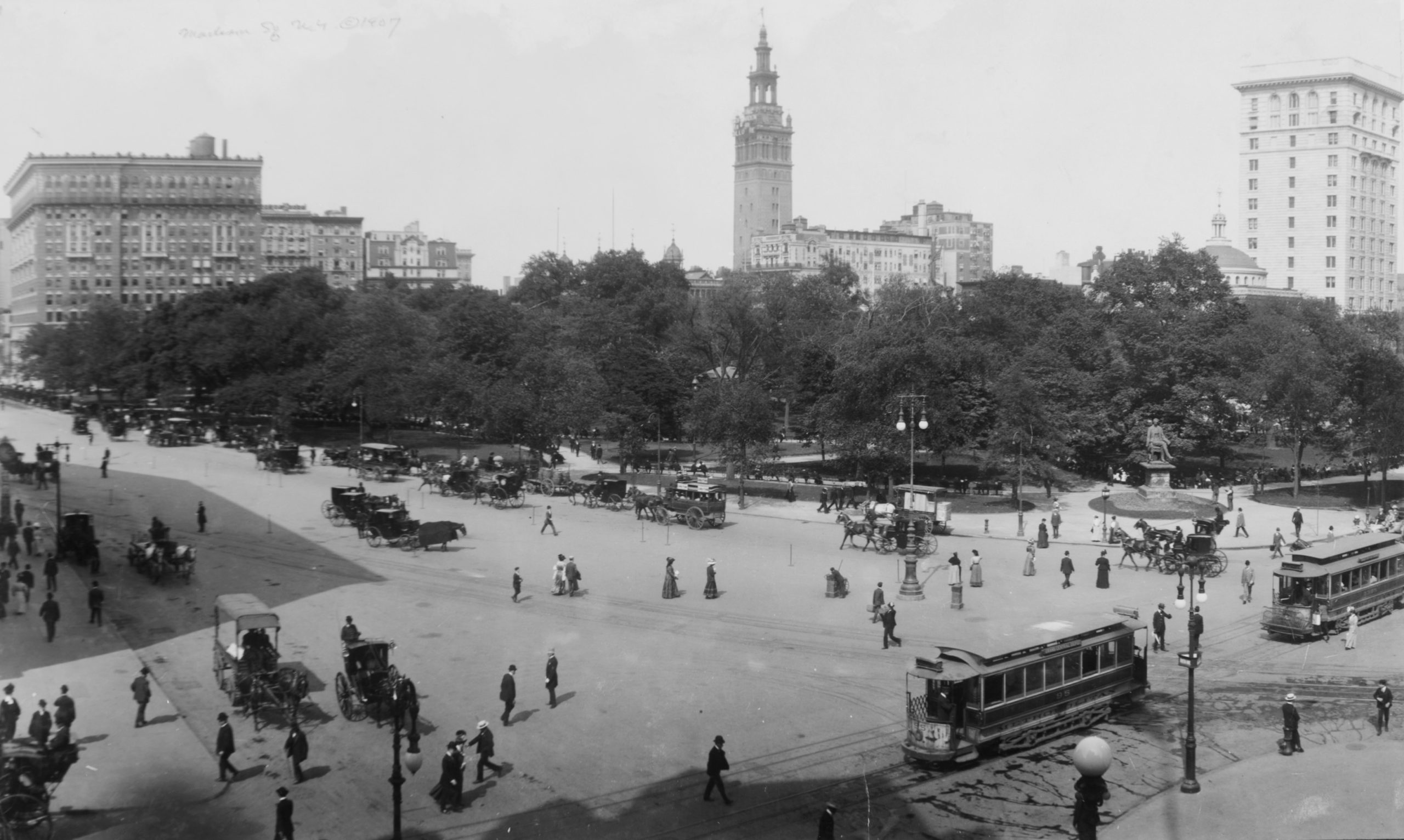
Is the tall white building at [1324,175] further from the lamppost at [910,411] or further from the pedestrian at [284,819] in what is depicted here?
the pedestrian at [284,819]

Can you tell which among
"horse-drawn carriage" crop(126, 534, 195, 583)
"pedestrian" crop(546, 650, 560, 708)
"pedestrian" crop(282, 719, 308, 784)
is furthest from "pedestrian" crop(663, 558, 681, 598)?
"pedestrian" crop(282, 719, 308, 784)

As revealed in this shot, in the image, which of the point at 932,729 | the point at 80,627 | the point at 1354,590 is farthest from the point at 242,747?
the point at 1354,590

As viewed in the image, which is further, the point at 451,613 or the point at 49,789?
the point at 451,613

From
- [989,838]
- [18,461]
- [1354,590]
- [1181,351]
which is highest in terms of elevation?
[1181,351]

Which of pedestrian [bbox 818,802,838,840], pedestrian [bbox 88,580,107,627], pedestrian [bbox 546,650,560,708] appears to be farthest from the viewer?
pedestrian [bbox 88,580,107,627]

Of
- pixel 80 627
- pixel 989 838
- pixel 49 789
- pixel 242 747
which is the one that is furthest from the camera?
pixel 80 627

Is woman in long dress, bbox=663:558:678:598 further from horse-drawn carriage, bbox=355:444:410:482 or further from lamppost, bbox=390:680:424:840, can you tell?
horse-drawn carriage, bbox=355:444:410:482

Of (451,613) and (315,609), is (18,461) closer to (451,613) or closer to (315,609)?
(315,609)
